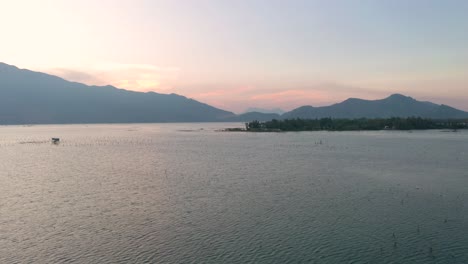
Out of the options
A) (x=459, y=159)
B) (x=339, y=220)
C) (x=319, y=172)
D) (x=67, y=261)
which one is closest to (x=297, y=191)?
(x=339, y=220)

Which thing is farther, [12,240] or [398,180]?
[398,180]

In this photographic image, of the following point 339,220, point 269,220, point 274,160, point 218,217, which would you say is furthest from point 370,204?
point 274,160

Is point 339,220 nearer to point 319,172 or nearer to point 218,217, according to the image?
point 218,217

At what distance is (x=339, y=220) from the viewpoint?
103 feet

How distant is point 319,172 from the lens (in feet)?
187

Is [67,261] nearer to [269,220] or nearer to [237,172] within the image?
[269,220]

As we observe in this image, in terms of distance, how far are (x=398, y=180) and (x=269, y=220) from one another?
85.7 ft

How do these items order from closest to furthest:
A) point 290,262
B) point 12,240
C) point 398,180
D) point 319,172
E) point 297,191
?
point 290,262 → point 12,240 → point 297,191 → point 398,180 → point 319,172

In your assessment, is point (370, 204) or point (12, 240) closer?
point (12, 240)

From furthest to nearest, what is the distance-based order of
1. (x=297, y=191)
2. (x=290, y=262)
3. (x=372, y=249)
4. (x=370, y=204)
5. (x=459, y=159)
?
1. (x=459, y=159)
2. (x=297, y=191)
3. (x=370, y=204)
4. (x=372, y=249)
5. (x=290, y=262)

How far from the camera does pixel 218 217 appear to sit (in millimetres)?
32250

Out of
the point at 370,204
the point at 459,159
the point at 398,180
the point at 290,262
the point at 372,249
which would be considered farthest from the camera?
the point at 459,159

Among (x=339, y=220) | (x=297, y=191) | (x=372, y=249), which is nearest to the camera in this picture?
(x=372, y=249)

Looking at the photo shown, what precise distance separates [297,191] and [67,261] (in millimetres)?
26194
